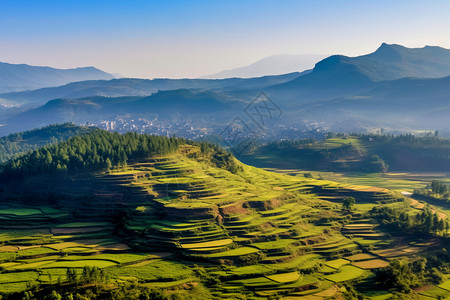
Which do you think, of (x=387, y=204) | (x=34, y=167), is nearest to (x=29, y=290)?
(x=34, y=167)

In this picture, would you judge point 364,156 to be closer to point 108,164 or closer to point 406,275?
point 406,275

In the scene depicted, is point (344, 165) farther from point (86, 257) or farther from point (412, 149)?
point (86, 257)

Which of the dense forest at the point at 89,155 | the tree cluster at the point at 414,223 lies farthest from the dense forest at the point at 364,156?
the tree cluster at the point at 414,223

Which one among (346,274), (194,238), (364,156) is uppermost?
(364,156)

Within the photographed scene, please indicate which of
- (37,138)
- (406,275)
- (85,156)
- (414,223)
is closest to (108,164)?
(85,156)

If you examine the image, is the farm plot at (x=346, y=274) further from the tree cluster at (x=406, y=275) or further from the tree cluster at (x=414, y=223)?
the tree cluster at (x=414, y=223)
